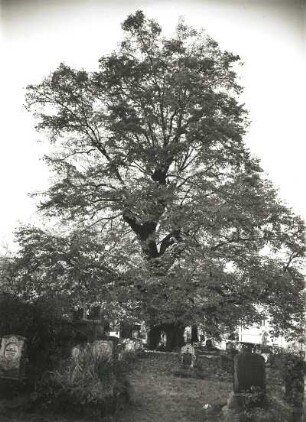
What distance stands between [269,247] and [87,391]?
8806mm

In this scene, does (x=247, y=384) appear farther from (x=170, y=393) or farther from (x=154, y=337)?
(x=154, y=337)

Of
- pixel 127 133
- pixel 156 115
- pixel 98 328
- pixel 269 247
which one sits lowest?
pixel 98 328

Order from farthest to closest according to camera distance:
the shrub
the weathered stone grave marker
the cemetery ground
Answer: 1. the weathered stone grave marker
2. the cemetery ground
3. the shrub

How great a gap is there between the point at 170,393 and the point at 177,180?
299 inches

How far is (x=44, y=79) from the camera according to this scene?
44.1ft

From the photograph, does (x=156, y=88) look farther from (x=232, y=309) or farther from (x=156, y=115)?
(x=232, y=309)

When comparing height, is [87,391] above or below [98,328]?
below

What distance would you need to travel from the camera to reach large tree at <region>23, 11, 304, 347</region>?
11852 mm

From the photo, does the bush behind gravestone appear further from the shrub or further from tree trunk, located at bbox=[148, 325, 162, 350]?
tree trunk, located at bbox=[148, 325, 162, 350]

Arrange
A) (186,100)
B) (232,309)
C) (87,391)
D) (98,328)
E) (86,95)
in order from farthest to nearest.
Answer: (86,95) → (186,100) → (232,309) → (98,328) → (87,391)

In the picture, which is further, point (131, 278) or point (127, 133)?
point (127, 133)

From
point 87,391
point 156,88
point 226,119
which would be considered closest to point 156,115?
point 156,88

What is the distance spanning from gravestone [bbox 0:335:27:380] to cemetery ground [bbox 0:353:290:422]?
0.69 metres

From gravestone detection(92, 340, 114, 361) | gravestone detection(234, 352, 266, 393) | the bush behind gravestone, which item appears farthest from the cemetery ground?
the bush behind gravestone
